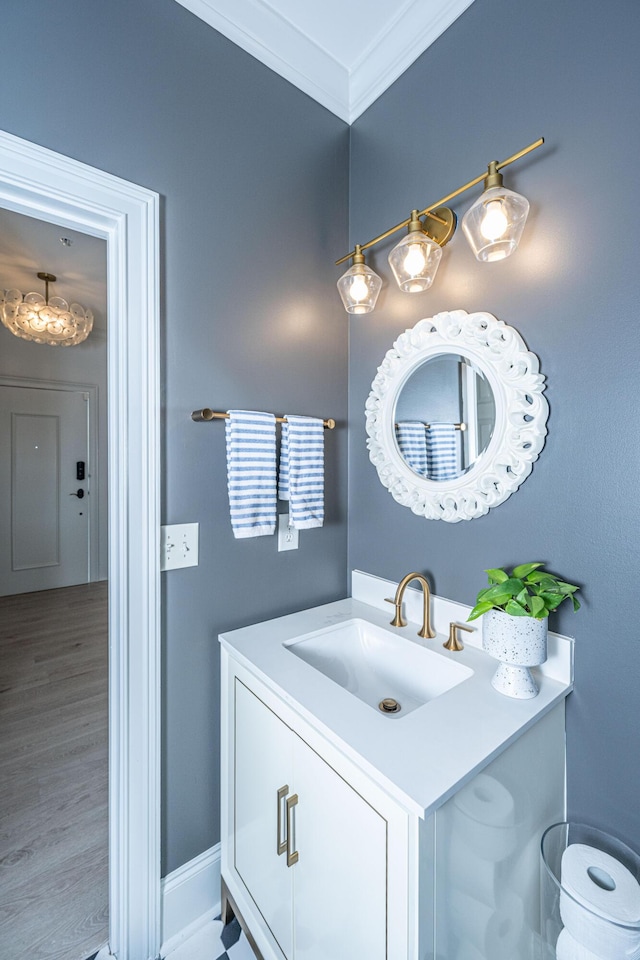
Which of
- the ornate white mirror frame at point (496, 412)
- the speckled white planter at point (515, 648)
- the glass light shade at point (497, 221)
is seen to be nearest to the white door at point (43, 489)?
the ornate white mirror frame at point (496, 412)

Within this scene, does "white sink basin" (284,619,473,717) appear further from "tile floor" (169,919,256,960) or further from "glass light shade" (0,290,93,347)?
"glass light shade" (0,290,93,347)

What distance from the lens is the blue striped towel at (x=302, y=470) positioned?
1353mm

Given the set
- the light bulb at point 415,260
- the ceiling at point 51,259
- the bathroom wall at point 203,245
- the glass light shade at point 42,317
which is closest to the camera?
the bathroom wall at point 203,245

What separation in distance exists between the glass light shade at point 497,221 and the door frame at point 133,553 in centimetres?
82

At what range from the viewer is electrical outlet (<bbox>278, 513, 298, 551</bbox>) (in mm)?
1446

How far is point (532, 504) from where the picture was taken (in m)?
1.08

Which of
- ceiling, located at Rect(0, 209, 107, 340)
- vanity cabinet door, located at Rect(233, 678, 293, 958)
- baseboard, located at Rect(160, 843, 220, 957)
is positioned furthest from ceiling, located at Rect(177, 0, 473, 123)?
baseboard, located at Rect(160, 843, 220, 957)

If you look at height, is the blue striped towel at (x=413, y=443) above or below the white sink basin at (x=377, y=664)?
above

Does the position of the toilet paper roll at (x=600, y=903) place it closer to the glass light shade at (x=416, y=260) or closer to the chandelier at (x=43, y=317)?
the glass light shade at (x=416, y=260)

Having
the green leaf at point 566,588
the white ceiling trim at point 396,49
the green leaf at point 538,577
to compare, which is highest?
the white ceiling trim at point 396,49

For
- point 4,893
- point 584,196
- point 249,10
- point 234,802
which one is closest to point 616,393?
point 584,196

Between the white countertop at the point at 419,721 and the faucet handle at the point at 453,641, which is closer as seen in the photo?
the white countertop at the point at 419,721

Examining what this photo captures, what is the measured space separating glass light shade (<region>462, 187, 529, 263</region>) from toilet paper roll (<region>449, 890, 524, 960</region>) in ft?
4.31

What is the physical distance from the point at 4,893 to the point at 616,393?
226 centimetres
